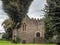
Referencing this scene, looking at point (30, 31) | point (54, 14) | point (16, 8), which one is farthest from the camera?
point (30, 31)

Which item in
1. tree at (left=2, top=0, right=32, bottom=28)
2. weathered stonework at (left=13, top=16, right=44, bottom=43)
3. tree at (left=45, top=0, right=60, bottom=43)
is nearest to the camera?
tree at (left=45, top=0, right=60, bottom=43)

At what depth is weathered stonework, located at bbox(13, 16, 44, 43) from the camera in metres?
49.6

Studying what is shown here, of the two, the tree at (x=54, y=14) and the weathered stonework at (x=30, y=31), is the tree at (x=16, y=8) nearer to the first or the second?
the weathered stonework at (x=30, y=31)

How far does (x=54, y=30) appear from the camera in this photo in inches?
896

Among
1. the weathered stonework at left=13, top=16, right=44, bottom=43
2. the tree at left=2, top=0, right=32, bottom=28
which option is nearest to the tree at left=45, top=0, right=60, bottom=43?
the tree at left=2, top=0, right=32, bottom=28

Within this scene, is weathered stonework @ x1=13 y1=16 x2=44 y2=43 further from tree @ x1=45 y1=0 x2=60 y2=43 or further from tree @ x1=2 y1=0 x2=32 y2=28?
tree @ x1=45 y1=0 x2=60 y2=43

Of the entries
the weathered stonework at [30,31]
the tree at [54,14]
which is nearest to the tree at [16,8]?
the weathered stonework at [30,31]

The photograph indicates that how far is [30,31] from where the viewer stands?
5097 cm

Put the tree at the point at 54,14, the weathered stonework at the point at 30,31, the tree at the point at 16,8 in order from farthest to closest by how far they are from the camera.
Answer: the weathered stonework at the point at 30,31 < the tree at the point at 16,8 < the tree at the point at 54,14

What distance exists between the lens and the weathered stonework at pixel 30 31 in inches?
1951

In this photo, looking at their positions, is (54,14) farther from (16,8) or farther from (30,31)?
(30,31)

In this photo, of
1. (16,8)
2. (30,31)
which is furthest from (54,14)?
(30,31)

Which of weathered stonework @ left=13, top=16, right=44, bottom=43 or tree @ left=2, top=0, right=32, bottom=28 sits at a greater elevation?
tree @ left=2, top=0, right=32, bottom=28

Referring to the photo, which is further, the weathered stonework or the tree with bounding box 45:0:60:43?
the weathered stonework
